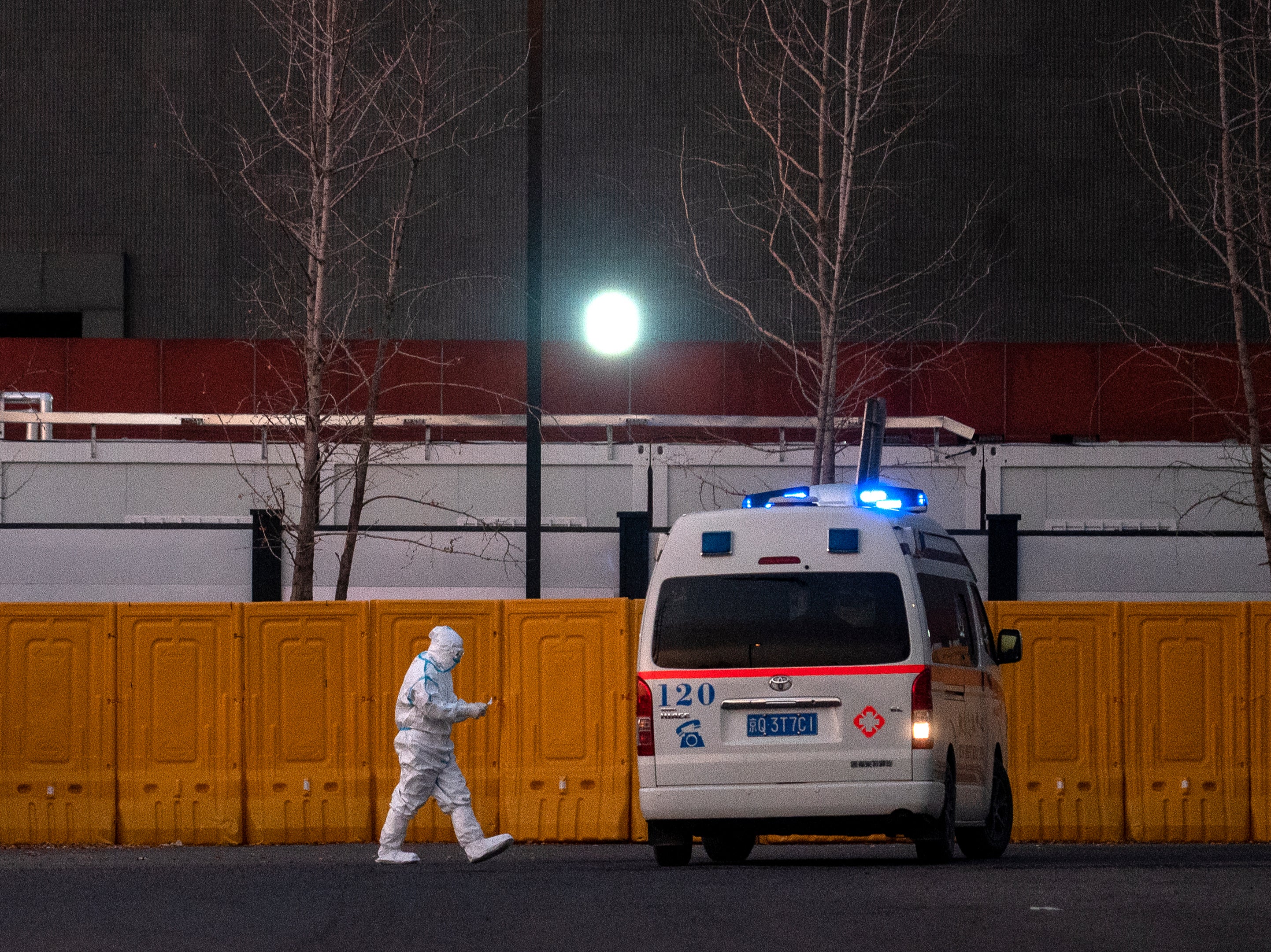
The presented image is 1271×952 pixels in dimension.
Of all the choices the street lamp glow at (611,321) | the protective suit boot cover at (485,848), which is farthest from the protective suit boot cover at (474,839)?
the street lamp glow at (611,321)

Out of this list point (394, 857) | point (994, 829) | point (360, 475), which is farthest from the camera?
point (360, 475)

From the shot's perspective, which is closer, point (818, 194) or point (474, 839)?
point (474, 839)

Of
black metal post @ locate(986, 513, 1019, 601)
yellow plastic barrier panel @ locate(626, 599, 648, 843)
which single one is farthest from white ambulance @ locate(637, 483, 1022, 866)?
black metal post @ locate(986, 513, 1019, 601)

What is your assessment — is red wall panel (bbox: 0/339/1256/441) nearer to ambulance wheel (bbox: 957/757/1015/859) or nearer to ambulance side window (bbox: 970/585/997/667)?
ambulance side window (bbox: 970/585/997/667)

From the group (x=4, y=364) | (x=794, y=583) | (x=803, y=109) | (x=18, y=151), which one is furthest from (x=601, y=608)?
(x=18, y=151)

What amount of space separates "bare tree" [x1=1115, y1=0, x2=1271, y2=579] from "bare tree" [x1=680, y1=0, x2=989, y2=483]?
118 inches

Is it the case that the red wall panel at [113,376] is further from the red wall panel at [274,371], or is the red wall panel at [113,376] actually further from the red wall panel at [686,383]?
the red wall panel at [274,371]

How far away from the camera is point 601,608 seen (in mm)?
14594

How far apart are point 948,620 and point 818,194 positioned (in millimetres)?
12877

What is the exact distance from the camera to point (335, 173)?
19.2 m

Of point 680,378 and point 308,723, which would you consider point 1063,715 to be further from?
point 680,378

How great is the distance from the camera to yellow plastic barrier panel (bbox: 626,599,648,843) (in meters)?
14.5

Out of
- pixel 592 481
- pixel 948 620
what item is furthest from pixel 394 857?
pixel 592 481

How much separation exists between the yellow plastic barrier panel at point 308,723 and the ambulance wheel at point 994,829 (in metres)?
4.95
